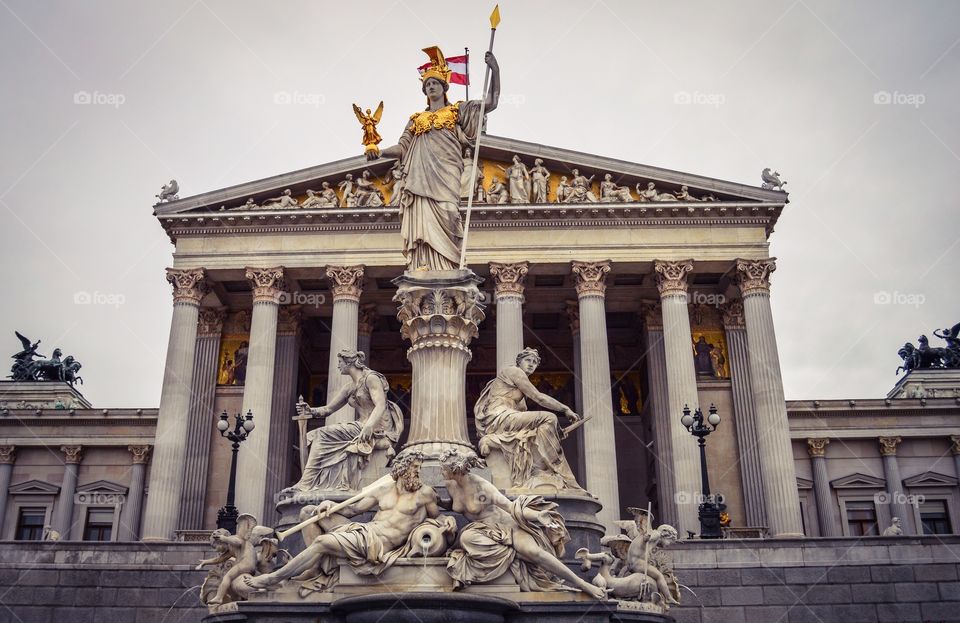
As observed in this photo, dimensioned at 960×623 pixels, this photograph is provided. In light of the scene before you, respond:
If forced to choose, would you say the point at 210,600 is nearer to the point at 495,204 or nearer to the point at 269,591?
the point at 269,591

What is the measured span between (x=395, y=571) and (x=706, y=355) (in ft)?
111

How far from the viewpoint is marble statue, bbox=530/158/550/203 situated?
3831 cm

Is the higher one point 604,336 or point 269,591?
point 604,336

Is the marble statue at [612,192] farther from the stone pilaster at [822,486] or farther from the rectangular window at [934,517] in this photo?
the rectangular window at [934,517]

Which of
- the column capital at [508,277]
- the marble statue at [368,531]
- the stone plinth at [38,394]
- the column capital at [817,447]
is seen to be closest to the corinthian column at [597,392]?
the column capital at [508,277]

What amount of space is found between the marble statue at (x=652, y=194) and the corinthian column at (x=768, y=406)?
419 centimetres

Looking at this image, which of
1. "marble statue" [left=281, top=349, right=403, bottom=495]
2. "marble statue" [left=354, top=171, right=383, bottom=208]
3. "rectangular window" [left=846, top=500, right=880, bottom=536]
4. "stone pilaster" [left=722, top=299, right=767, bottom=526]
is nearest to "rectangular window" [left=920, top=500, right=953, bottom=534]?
"rectangular window" [left=846, top=500, right=880, bottom=536]

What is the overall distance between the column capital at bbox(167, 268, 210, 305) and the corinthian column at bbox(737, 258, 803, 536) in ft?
74.7

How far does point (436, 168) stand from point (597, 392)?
23141 mm

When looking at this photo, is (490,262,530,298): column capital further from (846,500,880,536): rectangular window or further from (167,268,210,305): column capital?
(846,500,880,536): rectangular window

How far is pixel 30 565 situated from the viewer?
1962cm

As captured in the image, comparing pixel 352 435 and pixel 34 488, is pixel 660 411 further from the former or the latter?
pixel 34 488

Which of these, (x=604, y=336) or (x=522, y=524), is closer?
(x=522, y=524)

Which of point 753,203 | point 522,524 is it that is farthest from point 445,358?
point 753,203
